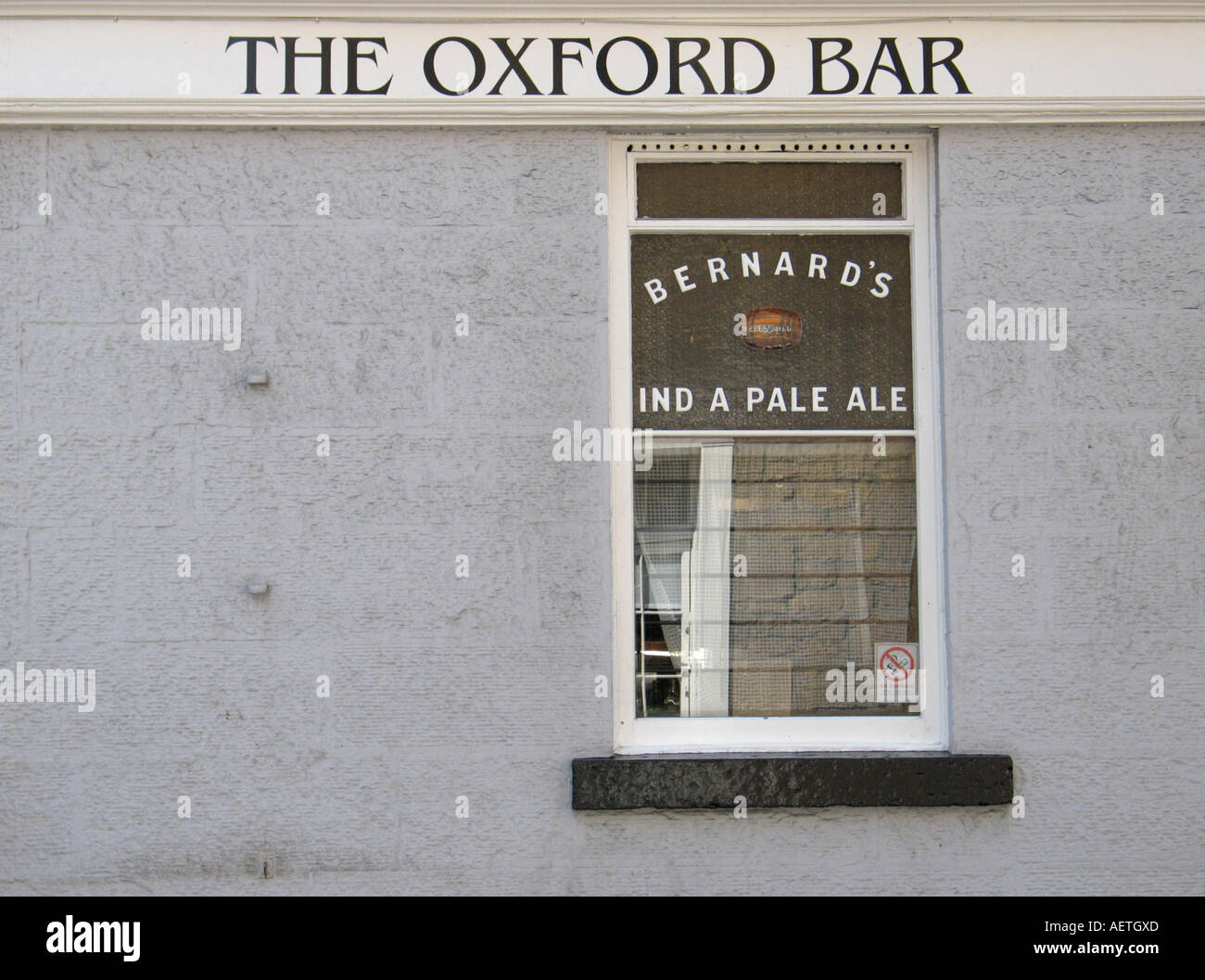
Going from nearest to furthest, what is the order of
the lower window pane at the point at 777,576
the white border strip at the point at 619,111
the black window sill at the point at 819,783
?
the black window sill at the point at 819,783
the white border strip at the point at 619,111
the lower window pane at the point at 777,576

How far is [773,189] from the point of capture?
17.2 ft

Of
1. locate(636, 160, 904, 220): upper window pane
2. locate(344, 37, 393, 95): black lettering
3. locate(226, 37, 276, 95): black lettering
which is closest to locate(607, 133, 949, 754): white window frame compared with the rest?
locate(636, 160, 904, 220): upper window pane

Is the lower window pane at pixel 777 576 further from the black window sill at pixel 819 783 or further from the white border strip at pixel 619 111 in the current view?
the white border strip at pixel 619 111

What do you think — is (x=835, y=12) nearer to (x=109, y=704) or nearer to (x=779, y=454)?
(x=779, y=454)

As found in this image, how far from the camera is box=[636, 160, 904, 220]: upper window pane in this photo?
17.1ft

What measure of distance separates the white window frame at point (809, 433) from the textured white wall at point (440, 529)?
0.37 ft

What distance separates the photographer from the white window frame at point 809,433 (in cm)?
506

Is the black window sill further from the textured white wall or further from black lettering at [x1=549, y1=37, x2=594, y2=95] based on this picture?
black lettering at [x1=549, y1=37, x2=594, y2=95]

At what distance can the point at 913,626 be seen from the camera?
→ 515 centimetres

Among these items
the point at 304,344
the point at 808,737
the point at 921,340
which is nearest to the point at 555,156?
the point at 304,344

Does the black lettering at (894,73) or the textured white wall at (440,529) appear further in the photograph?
the black lettering at (894,73)

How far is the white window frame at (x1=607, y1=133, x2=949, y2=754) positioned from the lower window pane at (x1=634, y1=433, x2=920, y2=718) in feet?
0.17

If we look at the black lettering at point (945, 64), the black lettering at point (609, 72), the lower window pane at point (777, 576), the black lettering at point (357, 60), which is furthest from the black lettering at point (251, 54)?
the black lettering at point (945, 64)
